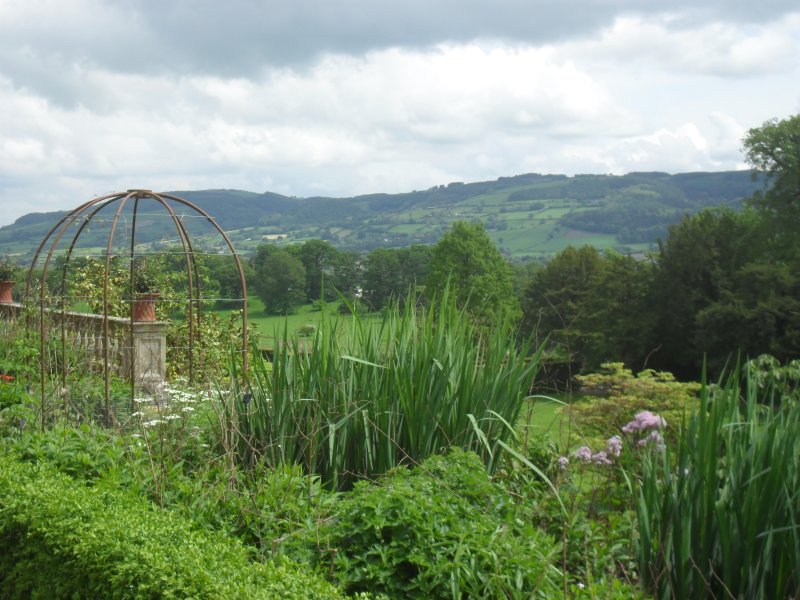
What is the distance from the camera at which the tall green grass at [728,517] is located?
2.90m

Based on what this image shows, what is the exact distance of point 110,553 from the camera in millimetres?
2791

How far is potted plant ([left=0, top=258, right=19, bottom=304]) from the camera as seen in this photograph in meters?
12.9

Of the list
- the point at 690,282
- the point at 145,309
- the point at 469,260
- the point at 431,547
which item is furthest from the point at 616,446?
the point at 469,260

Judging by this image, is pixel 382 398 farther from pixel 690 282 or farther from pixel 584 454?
pixel 690 282

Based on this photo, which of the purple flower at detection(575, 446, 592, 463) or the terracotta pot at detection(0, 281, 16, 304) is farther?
the terracotta pot at detection(0, 281, 16, 304)

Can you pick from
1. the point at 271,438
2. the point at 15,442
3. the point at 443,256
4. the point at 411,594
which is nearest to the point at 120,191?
the point at 15,442

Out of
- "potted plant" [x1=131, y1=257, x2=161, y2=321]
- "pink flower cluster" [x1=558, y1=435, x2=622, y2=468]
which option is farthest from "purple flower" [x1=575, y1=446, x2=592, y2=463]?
"potted plant" [x1=131, y1=257, x2=161, y2=321]

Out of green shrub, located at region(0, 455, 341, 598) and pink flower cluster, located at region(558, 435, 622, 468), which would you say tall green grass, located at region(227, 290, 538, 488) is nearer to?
pink flower cluster, located at region(558, 435, 622, 468)

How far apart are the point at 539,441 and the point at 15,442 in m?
2.73

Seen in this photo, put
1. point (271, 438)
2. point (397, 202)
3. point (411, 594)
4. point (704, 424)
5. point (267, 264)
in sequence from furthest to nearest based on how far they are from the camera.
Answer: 1. point (397, 202)
2. point (267, 264)
3. point (271, 438)
4. point (704, 424)
5. point (411, 594)

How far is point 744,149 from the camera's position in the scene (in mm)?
36125

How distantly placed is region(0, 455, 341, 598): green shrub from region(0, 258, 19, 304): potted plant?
33.3 feet

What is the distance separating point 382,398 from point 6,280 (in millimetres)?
10763

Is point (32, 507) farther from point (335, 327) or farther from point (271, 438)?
point (335, 327)
